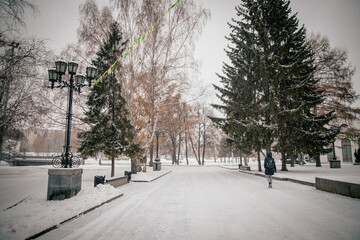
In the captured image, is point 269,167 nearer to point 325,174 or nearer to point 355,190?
point 355,190

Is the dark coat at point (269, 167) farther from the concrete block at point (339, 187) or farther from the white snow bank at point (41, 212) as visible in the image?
the white snow bank at point (41, 212)

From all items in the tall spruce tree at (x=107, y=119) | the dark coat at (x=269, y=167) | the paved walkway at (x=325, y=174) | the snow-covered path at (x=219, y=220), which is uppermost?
the tall spruce tree at (x=107, y=119)

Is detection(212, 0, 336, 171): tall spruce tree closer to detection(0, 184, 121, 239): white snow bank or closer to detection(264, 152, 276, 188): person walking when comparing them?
detection(264, 152, 276, 188): person walking

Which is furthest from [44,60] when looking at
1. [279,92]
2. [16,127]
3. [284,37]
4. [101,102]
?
[284,37]

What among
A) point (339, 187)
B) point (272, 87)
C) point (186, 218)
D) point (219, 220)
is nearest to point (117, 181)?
point (186, 218)

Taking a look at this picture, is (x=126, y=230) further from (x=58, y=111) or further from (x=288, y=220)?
(x=58, y=111)

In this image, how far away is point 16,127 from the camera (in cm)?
1123

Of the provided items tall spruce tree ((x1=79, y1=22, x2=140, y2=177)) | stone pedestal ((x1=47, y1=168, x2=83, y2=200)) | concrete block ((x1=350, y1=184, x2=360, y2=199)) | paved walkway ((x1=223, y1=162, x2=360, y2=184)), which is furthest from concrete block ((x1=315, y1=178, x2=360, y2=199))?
tall spruce tree ((x1=79, y1=22, x2=140, y2=177))

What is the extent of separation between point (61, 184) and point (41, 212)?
65.0 inches

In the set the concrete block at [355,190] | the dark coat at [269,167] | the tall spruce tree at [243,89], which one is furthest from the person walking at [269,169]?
the tall spruce tree at [243,89]

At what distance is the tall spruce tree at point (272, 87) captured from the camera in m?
15.4

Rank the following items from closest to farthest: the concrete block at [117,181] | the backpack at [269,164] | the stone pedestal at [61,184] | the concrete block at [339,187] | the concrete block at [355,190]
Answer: the stone pedestal at [61,184] < the concrete block at [355,190] < the concrete block at [339,187] < the concrete block at [117,181] < the backpack at [269,164]

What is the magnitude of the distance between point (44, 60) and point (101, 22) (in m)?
7.10

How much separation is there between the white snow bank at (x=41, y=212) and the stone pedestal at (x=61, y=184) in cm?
26
